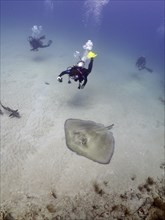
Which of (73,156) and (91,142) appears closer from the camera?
(91,142)

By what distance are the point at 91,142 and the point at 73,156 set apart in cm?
101

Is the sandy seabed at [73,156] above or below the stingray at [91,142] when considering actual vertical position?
below

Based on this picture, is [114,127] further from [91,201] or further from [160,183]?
[91,201]

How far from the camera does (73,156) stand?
901cm

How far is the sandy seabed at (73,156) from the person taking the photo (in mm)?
6652

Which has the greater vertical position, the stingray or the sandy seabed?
the stingray

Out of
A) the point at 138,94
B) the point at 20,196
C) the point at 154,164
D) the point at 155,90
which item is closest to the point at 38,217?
the point at 20,196

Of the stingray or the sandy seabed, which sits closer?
the sandy seabed

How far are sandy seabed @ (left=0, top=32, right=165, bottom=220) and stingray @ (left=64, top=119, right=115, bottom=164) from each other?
582 mm

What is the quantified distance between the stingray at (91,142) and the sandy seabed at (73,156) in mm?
582

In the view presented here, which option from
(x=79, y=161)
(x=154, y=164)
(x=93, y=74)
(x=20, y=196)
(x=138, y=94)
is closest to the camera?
(x=20, y=196)

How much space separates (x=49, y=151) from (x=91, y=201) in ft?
9.37

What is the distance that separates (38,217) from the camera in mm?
6227

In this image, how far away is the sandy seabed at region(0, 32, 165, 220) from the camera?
6.65 meters
